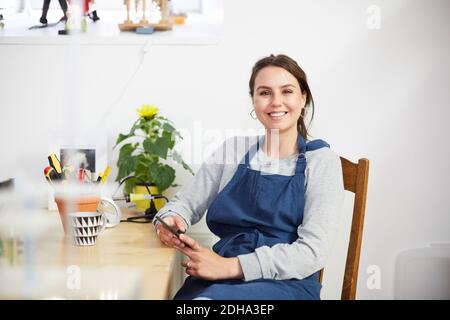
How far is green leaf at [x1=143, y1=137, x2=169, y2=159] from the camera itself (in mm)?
1191

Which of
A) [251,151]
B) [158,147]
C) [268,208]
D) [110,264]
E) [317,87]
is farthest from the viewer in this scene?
[317,87]

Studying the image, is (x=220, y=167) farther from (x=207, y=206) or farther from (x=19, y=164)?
(x=19, y=164)

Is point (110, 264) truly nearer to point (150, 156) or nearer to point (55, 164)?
point (55, 164)

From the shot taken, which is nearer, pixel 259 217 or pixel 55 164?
pixel 259 217

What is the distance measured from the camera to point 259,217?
0.97 m

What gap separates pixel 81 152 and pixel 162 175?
199mm

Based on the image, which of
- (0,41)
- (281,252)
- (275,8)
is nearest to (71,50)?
(0,41)

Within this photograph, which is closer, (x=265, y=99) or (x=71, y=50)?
(x=265, y=99)

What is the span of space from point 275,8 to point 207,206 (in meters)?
0.52

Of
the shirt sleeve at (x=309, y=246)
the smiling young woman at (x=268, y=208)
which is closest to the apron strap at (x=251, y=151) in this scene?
the smiling young woman at (x=268, y=208)

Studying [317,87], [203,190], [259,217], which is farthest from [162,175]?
[317,87]

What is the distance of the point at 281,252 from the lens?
2.87 ft
